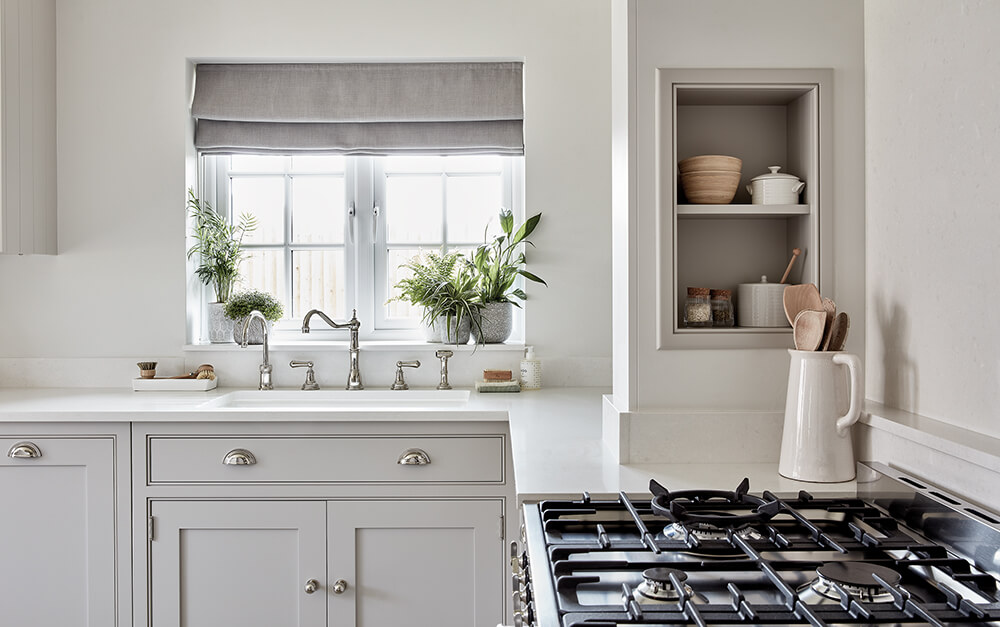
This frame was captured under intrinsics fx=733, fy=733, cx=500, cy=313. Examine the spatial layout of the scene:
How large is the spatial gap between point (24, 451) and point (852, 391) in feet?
7.41

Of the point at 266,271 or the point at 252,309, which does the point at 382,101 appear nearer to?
the point at 266,271

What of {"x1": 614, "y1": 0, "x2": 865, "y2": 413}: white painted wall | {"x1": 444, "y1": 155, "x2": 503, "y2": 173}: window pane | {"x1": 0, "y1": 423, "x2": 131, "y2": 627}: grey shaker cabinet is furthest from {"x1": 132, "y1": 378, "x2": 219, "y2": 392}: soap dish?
{"x1": 614, "y1": 0, "x2": 865, "y2": 413}: white painted wall

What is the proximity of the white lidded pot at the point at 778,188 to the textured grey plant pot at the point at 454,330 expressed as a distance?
1438 millimetres

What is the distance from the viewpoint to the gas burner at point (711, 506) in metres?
1.12

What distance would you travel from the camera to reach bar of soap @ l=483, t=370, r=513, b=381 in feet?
8.84

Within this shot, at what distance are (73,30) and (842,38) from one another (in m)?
2.75

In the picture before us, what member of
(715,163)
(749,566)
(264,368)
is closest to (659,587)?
(749,566)

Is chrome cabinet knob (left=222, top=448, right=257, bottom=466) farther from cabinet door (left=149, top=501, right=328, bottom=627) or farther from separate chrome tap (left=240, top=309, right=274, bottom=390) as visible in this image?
separate chrome tap (left=240, top=309, right=274, bottom=390)

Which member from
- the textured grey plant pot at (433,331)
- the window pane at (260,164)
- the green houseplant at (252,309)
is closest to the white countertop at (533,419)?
the green houseplant at (252,309)

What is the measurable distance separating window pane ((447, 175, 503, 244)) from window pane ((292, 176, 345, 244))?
1.50 ft

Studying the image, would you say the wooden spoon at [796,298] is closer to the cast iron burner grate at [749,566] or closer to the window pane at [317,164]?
the cast iron burner grate at [749,566]

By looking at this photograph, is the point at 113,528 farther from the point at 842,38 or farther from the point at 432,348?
the point at 842,38

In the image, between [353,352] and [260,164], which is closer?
[353,352]

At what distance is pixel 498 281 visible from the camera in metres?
2.83
